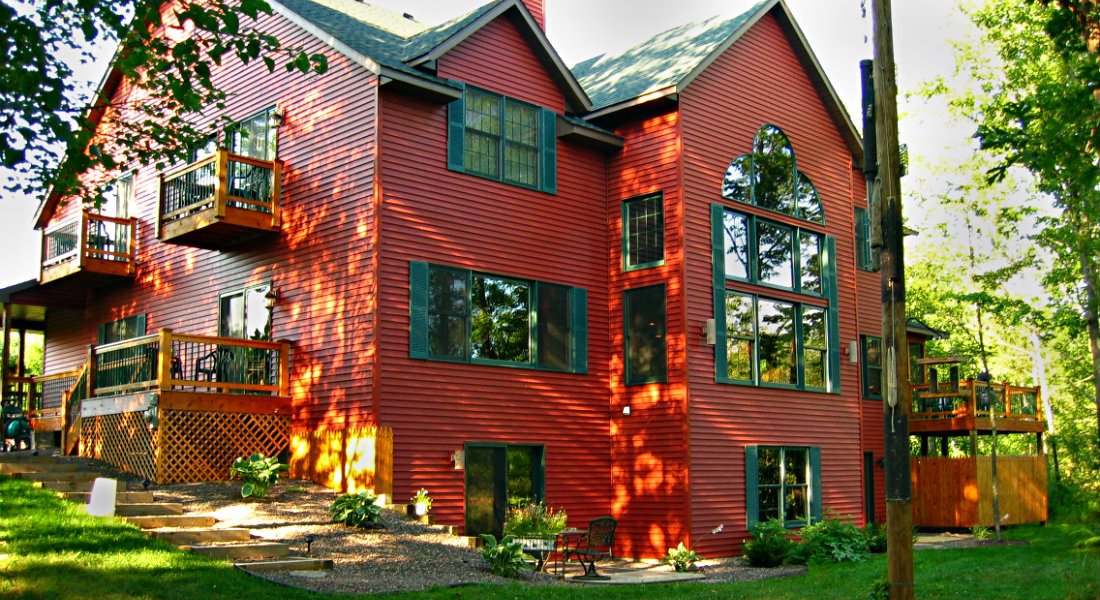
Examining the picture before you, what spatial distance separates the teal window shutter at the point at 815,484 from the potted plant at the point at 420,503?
8756 millimetres

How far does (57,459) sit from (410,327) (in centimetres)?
671

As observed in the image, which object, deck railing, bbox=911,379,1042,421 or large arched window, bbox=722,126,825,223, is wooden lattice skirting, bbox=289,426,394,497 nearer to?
large arched window, bbox=722,126,825,223

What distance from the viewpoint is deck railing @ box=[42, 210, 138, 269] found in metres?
21.7

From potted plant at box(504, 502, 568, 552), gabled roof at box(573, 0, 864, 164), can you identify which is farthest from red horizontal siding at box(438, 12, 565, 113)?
potted plant at box(504, 502, 568, 552)

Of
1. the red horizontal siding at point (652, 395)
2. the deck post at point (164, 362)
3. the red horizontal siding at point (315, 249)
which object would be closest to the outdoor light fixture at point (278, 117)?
the red horizontal siding at point (315, 249)

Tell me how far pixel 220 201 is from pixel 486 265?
464cm

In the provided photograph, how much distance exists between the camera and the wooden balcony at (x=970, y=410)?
83.1ft

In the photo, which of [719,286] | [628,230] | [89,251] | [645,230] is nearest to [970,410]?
[719,286]

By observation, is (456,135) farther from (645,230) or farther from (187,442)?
(187,442)

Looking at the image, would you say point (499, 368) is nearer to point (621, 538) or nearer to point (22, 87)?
point (621, 538)

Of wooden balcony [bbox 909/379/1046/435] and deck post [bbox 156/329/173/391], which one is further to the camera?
wooden balcony [bbox 909/379/1046/435]

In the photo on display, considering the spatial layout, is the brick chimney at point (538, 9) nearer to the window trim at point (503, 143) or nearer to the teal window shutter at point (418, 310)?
the window trim at point (503, 143)

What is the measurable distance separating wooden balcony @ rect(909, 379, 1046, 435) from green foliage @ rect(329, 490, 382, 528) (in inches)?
579

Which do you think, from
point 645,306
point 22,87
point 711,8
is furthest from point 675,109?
point 711,8
